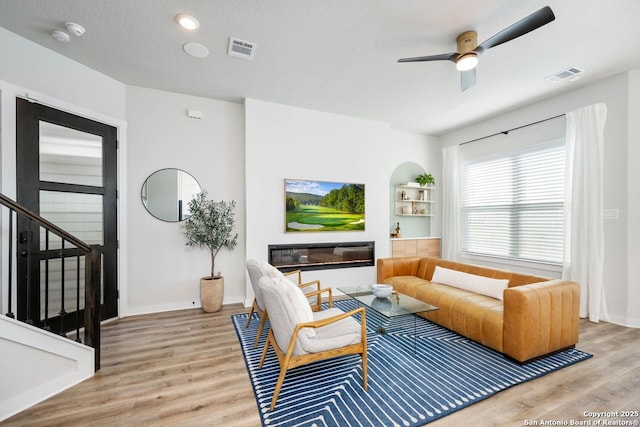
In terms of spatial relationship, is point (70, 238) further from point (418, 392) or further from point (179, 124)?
point (418, 392)

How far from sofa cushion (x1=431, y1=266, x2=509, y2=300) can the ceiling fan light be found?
7.56 ft

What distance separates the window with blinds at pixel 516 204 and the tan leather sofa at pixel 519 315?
5.08 feet

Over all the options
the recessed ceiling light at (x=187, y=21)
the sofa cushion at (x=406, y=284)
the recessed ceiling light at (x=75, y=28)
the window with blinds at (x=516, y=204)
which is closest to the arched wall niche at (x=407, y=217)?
the window with blinds at (x=516, y=204)

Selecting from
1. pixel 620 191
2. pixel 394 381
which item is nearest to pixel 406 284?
pixel 394 381

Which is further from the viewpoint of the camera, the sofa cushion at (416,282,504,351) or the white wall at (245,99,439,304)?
the white wall at (245,99,439,304)

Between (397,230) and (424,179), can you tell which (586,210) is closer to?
(424,179)

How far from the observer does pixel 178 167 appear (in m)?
3.83

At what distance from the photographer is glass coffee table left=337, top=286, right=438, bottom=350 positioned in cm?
256

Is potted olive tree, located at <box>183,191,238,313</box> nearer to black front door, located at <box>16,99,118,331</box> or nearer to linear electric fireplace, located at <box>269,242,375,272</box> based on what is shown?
linear electric fireplace, located at <box>269,242,375,272</box>

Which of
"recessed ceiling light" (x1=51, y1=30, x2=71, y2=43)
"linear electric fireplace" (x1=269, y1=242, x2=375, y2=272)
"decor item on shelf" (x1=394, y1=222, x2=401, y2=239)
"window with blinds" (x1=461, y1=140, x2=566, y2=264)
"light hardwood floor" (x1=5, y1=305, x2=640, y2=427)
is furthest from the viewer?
"decor item on shelf" (x1=394, y1=222, x2=401, y2=239)

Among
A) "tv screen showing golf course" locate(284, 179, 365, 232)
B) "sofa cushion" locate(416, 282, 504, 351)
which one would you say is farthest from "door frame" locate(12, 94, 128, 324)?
"sofa cushion" locate(416, 282, 504, 351)

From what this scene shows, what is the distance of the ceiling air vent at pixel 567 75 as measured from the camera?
3.15 metres

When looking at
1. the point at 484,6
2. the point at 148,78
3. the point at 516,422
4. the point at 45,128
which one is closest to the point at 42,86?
the point at 45,128

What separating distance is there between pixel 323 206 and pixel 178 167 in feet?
7.38
